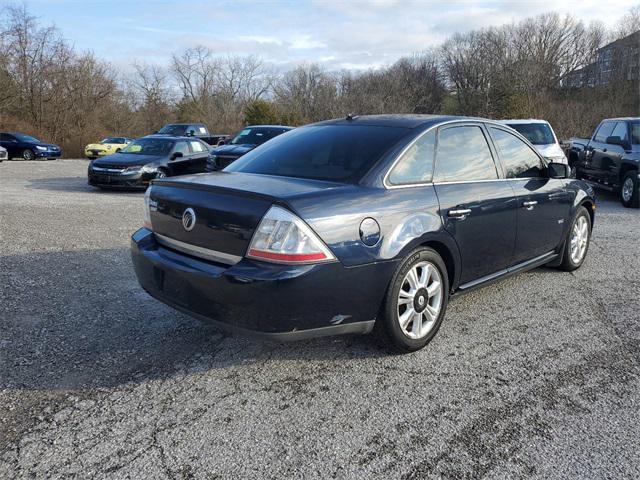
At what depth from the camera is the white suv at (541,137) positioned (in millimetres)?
11273

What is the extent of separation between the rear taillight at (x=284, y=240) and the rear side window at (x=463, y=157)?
4.38 ft

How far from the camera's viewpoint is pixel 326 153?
3.66 meters

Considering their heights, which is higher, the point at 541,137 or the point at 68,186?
the point at 541,137

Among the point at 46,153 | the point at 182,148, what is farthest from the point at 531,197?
the point at 46,153

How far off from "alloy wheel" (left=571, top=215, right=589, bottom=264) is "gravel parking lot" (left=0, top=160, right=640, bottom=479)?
837 mm

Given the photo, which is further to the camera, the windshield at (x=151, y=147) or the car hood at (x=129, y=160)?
the windshield at (x=151, y=147)

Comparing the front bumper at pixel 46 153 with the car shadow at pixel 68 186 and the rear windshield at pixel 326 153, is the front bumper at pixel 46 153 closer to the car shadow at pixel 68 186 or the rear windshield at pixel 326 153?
the car shadow at pixel 68 186

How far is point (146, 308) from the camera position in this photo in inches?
165

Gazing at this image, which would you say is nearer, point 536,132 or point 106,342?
point 106,342

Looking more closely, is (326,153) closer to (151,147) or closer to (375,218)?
(375,218)

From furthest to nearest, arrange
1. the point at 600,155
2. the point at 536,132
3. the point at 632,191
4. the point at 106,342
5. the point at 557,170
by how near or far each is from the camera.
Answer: the point at 536,132
the point at 600,155
the point at 632,191
the point at 557,170
the point at 106,342

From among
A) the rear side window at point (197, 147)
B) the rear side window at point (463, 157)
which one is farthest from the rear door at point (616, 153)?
the rear side window at point (197, 147)

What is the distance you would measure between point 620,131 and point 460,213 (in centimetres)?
949

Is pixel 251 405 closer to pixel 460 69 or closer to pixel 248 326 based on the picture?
pixel 248 326
